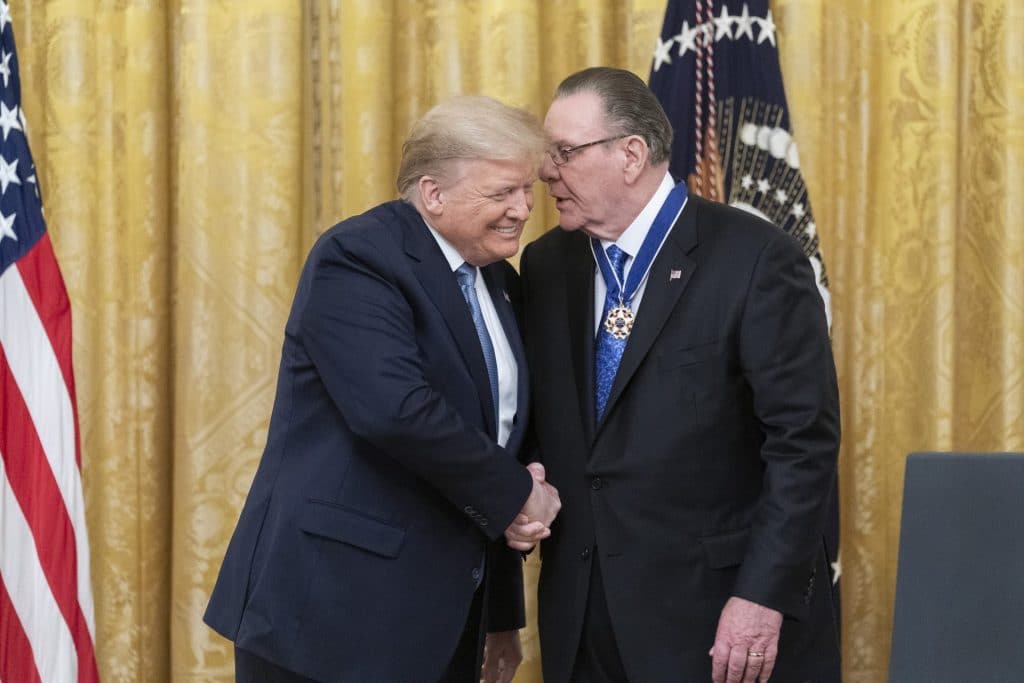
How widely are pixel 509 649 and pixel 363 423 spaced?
798mm

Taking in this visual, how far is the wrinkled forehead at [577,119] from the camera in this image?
249 cm

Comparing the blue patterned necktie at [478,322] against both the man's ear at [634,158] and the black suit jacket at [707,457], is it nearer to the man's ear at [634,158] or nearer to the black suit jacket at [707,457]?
the black suit jacket at [707,457]

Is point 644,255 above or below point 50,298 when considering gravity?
above

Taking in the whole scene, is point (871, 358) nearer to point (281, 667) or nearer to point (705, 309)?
point (705, 309)

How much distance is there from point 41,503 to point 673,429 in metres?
1.69

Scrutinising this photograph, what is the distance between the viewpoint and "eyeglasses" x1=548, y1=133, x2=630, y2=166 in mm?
2486

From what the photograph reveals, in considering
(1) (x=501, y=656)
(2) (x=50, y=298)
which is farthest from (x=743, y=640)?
(2) (x=50, y=298)

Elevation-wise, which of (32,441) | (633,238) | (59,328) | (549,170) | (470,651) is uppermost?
(549,170)

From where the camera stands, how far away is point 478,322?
2.39 meters

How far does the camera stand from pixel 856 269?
3844mm

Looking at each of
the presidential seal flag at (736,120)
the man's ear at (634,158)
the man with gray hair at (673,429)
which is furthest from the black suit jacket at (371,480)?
the presidential seal flag at (736,120)

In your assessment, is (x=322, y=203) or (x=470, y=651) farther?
(x=322, y=203)

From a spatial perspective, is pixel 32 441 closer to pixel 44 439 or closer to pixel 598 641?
pixel 44 439

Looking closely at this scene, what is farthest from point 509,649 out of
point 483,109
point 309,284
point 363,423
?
point 483,109
